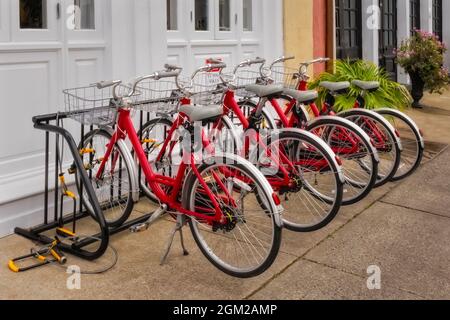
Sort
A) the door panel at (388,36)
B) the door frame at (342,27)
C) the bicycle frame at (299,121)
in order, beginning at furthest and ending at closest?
the door panel at (388,36)
the door frame at (342,27)
the bicycle frame at (299,121)

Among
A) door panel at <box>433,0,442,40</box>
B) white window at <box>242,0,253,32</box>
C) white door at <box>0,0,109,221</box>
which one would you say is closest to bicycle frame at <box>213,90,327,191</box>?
white door at <box>0,0,109,221</box>

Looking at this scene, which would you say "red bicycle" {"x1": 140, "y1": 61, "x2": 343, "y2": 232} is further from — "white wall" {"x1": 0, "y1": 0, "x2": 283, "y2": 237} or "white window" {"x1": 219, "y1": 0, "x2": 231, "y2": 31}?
"white window" {"x1": 219, "y1": 0, "x2": 231, "y2": 31}

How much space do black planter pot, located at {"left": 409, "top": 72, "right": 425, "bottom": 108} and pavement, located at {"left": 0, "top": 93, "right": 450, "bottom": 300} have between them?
5961mm

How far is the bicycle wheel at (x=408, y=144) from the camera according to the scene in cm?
521

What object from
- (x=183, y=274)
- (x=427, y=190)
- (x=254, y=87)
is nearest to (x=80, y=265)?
(x=183, y=274)

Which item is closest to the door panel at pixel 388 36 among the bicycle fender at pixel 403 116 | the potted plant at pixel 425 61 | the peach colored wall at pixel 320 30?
the potted plant at pixel 425 61

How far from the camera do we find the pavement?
332 centimetres

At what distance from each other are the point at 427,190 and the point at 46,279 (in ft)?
12.3

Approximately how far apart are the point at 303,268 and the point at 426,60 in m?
7.59

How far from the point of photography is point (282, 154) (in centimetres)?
418

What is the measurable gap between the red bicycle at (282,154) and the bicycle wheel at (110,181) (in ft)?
1.20

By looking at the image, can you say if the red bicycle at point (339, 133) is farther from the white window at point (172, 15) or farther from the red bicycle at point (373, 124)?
the white window at point (172, 15)

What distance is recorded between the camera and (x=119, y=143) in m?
3.96

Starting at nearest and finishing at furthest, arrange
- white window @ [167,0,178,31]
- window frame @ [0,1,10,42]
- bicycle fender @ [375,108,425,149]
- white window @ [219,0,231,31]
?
window frame @ [0,1,10,42]
bicycle fender @ [375,108,425,149]
white window @ [167,0,178,31]
white window @ [219,0,231,31]
